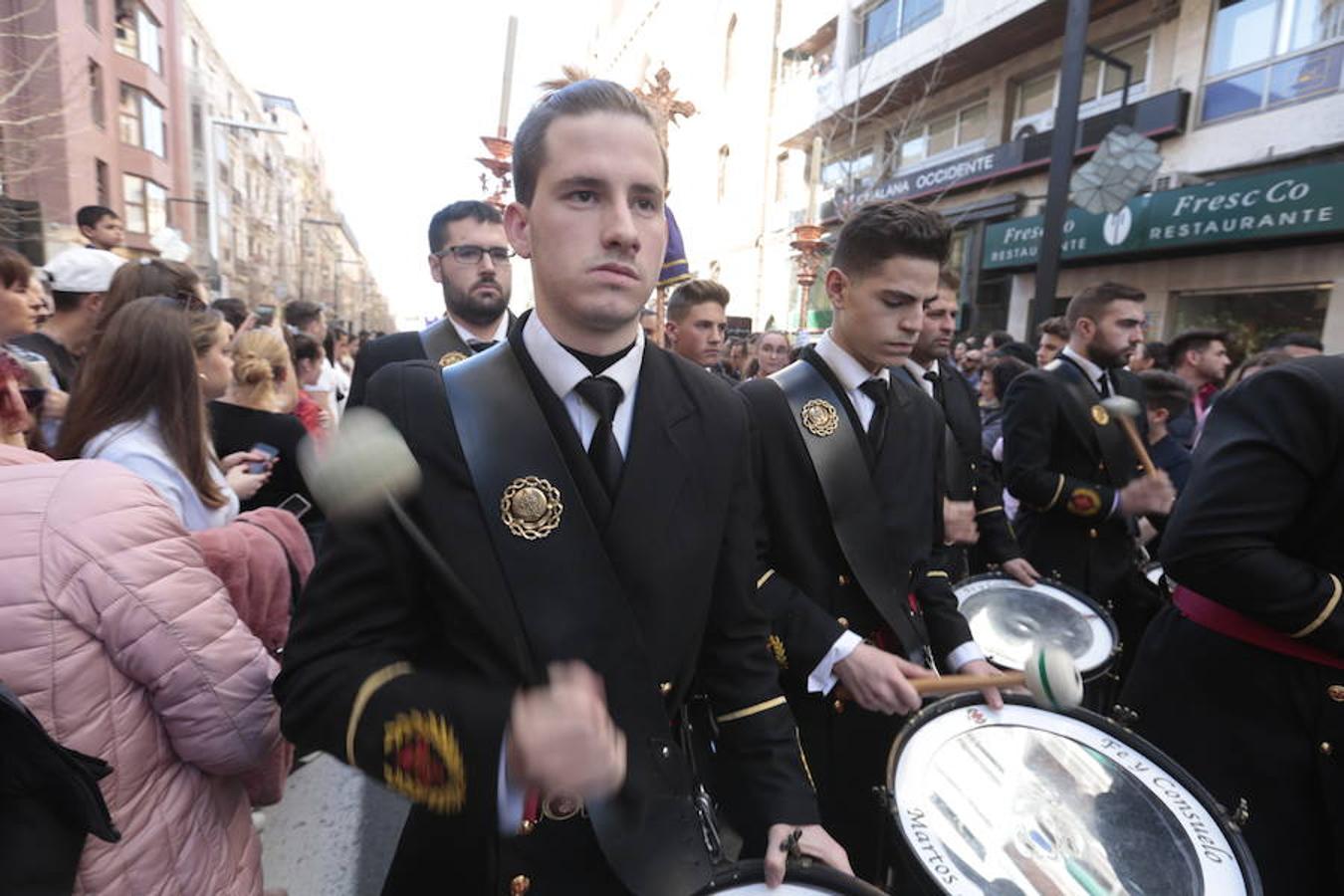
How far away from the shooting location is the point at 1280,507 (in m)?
1.95

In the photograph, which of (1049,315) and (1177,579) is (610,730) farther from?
(1049,315)

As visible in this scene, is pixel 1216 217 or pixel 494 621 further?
pixel 1216 217

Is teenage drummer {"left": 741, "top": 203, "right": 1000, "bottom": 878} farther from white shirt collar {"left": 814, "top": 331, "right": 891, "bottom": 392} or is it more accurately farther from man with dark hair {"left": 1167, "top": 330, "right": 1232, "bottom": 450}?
man with dark hair {"left": 1167, "top": 330, "right": 1232, "bottom": 450}

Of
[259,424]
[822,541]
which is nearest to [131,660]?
[822,541]

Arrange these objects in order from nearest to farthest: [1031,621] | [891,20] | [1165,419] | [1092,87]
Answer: [1031,621]
[1165,419]
[1092,87]
[891,20]

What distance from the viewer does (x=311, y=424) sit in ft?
16.0

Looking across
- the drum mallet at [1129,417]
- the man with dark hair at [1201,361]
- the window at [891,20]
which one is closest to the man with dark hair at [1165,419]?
the drum mallet at [1129,417]

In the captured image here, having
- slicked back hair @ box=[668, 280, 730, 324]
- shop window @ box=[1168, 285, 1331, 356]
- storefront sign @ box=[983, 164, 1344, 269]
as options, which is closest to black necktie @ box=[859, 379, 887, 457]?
slicked back hair @ box=[668, 280, 730, 324]

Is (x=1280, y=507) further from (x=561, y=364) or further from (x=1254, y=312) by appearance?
(x=1254, y=312)

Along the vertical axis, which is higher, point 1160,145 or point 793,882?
point 1160,145

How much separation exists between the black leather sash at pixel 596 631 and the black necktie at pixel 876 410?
57.2 inches

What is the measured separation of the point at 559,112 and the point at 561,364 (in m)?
0.53

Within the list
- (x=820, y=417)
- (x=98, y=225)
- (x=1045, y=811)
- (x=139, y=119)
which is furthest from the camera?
(x=139, y=119)

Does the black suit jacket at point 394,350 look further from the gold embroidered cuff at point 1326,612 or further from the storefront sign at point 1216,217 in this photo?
the storefront sign at point 1216,217
